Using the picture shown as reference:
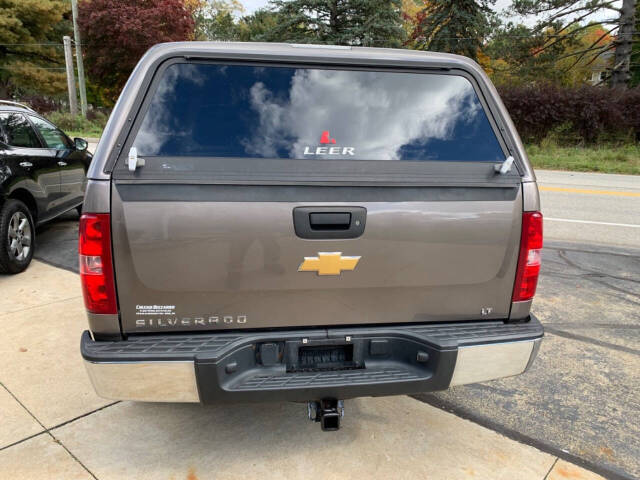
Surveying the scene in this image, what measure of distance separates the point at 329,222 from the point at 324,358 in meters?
0.68

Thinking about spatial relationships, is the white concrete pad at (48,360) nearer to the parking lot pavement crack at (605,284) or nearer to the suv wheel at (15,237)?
the suv wheel at (15,237)

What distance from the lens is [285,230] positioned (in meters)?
2.25

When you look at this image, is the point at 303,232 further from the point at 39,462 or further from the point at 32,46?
the point at 32,46

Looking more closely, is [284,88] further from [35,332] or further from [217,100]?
[35,332]

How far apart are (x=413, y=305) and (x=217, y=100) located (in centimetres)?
137

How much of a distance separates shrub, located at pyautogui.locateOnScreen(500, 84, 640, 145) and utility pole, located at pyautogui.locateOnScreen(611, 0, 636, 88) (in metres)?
4.56

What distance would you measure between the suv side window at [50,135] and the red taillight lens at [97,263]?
199 inches

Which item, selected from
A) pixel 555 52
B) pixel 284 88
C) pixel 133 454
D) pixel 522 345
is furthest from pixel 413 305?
pixel 555 52

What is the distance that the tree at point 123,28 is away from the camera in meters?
31.2

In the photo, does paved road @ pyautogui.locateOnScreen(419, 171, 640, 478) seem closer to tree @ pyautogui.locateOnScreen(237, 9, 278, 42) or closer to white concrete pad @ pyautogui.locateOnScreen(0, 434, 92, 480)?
white concrete pad @ pyautogui.locateOnScreen(0, 434, 92, 480)

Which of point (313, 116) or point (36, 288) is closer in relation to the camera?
point (313, 116)

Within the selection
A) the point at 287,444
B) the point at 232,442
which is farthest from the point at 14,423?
the point at 287,444

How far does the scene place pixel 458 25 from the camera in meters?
27.3

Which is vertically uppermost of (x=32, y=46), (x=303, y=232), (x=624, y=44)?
(x=32, y=46)
